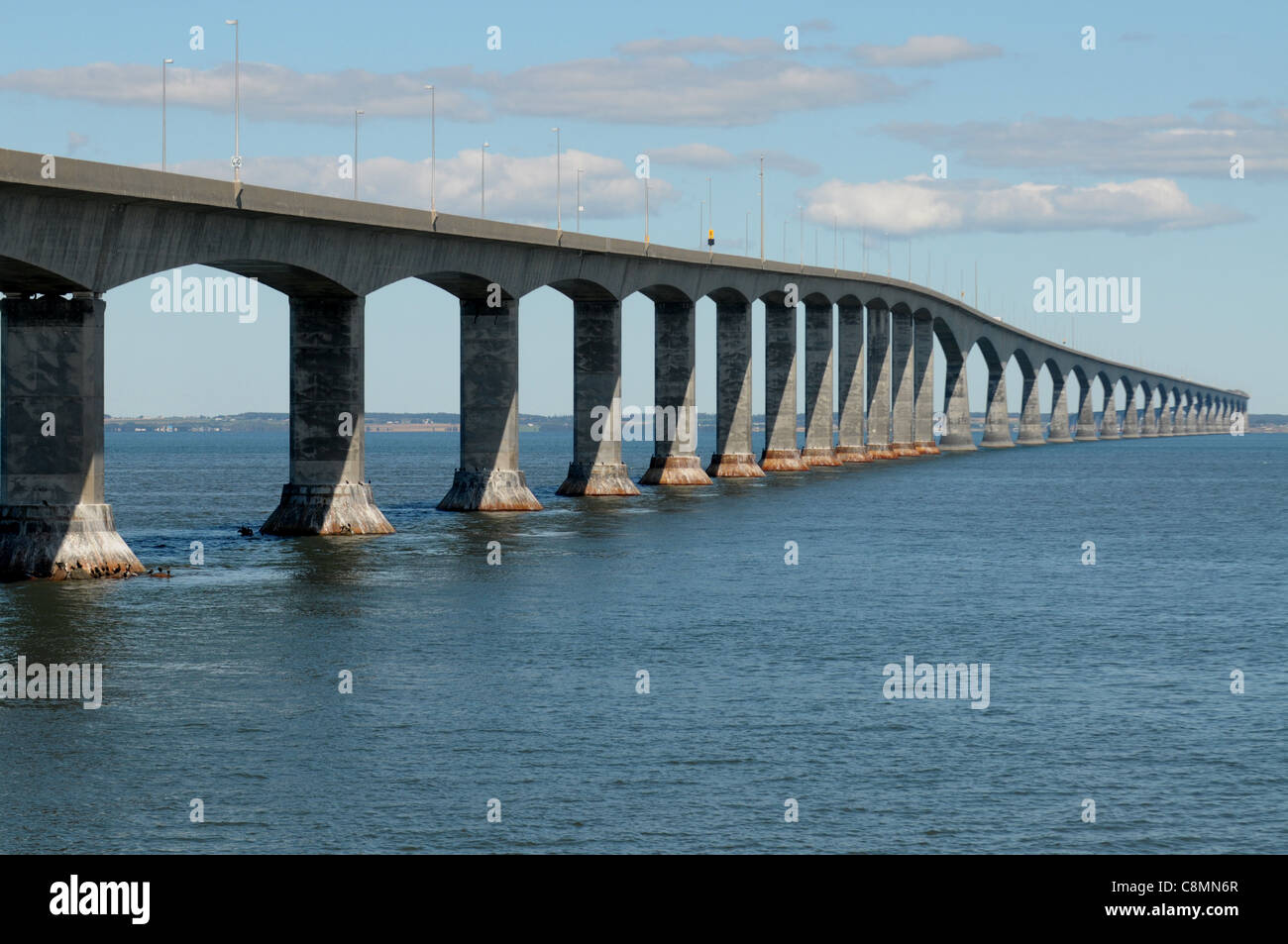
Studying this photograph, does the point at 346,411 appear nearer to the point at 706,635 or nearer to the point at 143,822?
the point at 706,635

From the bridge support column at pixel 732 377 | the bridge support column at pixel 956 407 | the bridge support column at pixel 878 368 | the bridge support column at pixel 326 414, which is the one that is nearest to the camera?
the bridge support column at pixel 326 414

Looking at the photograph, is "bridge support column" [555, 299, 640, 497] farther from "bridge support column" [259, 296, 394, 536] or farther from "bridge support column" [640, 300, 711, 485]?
"bridge support column" [259, 296, 394, 536]

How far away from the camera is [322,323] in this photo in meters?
60.6

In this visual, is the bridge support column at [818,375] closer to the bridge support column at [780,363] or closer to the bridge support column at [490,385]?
the bridge support column at [780,363]

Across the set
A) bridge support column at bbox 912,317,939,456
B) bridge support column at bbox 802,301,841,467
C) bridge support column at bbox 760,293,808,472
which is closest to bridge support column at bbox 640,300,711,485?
bridge support column at bbox 760,293,808,472

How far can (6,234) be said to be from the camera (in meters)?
42.4

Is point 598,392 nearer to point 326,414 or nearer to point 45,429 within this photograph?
point 326,414

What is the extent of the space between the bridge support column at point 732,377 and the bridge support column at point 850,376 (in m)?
32.7

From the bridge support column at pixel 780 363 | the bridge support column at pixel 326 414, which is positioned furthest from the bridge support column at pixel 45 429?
the bridge support column at pixel 780 363

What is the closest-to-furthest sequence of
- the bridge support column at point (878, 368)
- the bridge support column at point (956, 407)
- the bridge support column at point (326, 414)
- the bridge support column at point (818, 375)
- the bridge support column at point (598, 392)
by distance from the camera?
the bridge support column at point (326, 414), the bridge support column at point (598, 392), the bridge support column at point (818, 375), the bridge support column at point (878, 368), the bridge support column at point (956, 407)

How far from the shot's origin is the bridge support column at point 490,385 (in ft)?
239
